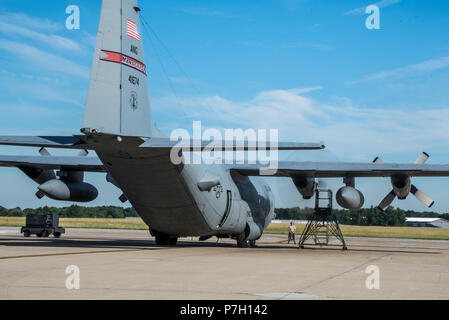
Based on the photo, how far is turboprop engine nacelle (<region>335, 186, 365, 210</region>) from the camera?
23.2m

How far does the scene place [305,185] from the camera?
25.6 meters

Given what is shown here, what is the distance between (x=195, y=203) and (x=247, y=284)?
11.2 m

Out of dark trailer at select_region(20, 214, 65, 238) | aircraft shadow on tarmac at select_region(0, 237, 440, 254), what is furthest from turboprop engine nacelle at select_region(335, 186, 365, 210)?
dark trailer at select_region(20, 214, 65, 238)

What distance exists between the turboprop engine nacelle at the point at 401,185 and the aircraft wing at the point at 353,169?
277 mm

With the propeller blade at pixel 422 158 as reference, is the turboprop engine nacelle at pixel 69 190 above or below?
below

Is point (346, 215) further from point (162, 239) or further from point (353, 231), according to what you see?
point (162, 239)

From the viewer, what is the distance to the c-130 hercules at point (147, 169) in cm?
1599

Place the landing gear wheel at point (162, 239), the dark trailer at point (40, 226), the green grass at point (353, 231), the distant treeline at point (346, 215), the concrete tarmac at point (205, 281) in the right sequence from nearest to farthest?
the concrete tarmac at point (205, 281) < the landing gear wheel at point (162, 239) < the dark trailer at point (40, 226) < the green grass at point (353, 231) < the distant treeline at point (346, 215)

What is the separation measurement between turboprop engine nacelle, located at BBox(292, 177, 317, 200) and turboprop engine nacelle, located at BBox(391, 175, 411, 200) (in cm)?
382

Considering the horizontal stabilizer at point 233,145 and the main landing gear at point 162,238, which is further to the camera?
the main landing gear at point 162,238

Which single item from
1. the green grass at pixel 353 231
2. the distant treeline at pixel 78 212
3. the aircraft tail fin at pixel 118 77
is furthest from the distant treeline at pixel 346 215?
the aircraft tail fin at pixel 118 77

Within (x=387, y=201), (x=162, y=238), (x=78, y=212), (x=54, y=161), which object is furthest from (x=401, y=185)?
(x=78, y=212)

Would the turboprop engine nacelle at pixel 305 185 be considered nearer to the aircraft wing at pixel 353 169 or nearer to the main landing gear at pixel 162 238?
the aircraft wing at pixel 353 169
